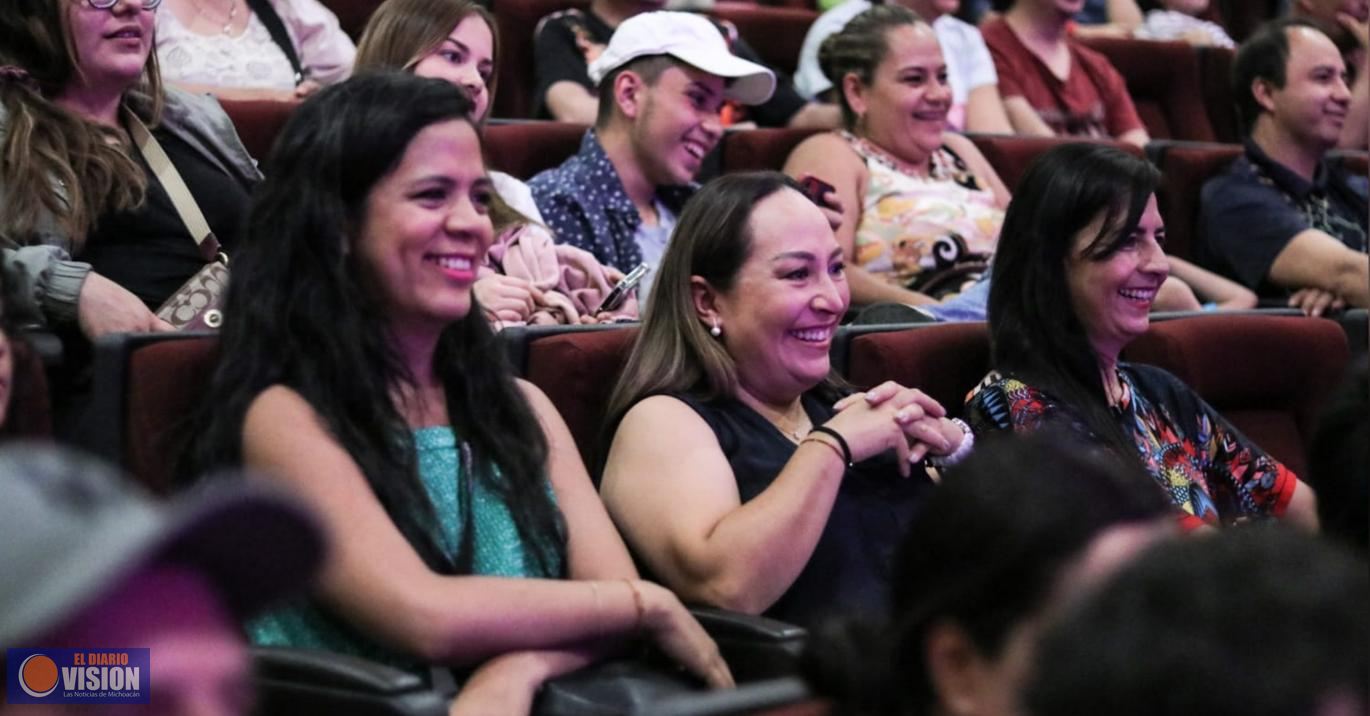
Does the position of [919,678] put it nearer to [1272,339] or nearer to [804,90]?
[1272,339]

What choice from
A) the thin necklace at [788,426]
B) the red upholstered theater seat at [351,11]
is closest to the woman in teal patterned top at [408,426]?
the thin necklace at [788,426]

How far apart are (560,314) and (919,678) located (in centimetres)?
133

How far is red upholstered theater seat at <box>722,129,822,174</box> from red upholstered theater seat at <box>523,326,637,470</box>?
110 cm

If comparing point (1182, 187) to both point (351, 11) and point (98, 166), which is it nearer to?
point (351, 11)

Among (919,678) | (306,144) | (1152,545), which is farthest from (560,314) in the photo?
(1152,545)

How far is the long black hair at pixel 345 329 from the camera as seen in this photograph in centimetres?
158

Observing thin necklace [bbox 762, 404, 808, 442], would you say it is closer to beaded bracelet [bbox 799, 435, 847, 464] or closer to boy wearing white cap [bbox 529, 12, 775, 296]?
beaded bracelet [bbox 799, 435, 847, 464]

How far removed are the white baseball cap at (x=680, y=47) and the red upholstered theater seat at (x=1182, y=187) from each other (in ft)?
2.96

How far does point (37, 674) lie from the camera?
87 cm

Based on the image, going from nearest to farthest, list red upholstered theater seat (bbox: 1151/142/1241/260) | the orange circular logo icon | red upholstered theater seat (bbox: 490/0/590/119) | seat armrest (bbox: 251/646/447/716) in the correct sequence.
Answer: the orange circular logo icon → seat armrest (bbox: 251/646/447/716) → red upholstered theater seat (bbox: 1151/142/1241/260) → red upholstered theater seat (bbox: 490/0/590/119)

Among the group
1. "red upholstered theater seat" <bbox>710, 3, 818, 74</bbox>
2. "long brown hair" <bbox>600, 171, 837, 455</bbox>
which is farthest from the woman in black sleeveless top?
"red upholstered theater seat" <bbox>710, 3, 818, 74</bbox>

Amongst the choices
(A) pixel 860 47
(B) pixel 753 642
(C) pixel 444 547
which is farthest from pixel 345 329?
(A) pixel 860 47

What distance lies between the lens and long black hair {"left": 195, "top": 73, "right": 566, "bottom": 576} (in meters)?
1.58

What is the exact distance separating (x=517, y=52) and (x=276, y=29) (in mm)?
679
